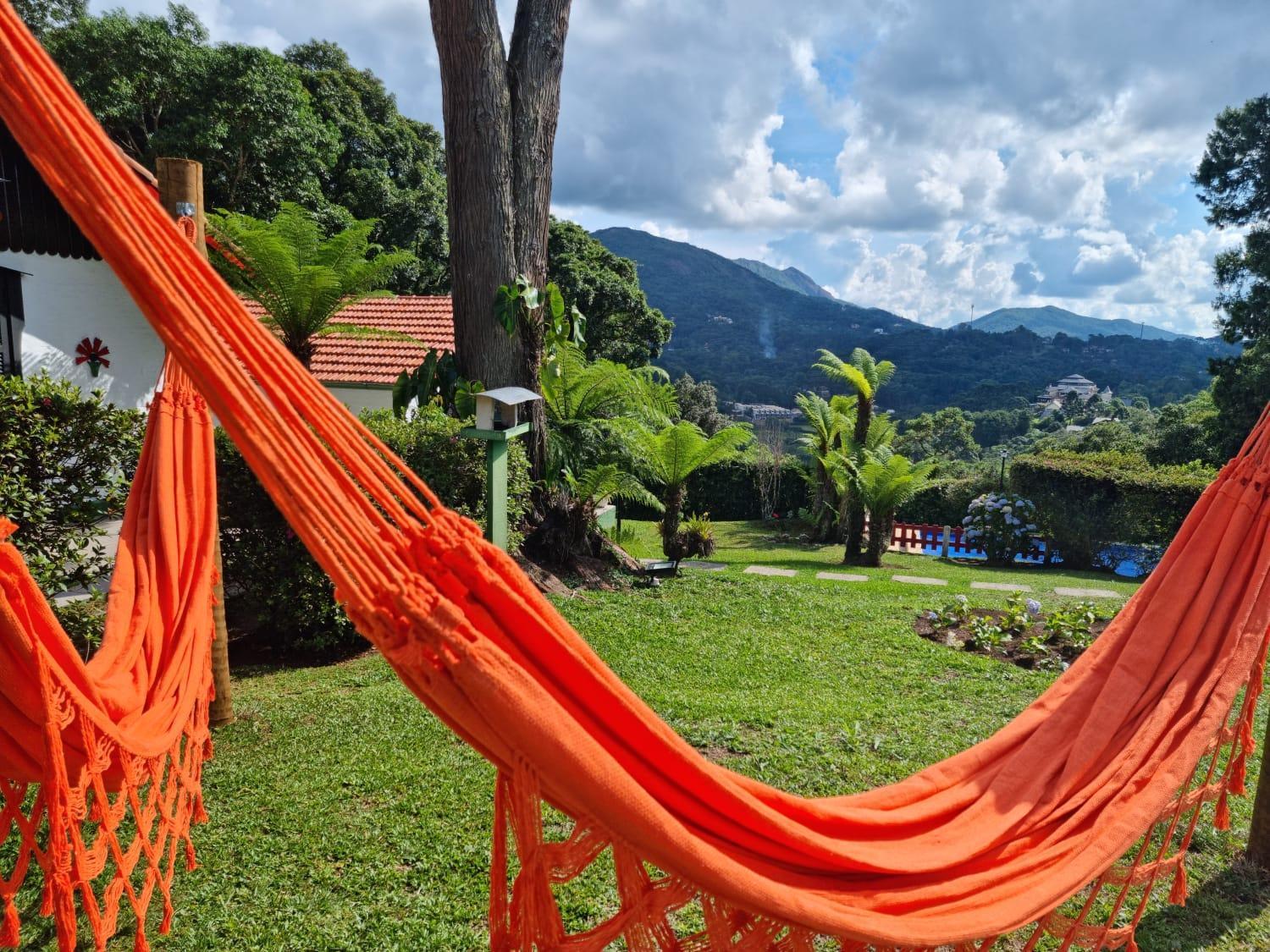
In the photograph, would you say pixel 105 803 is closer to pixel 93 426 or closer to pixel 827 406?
pixel 93 426

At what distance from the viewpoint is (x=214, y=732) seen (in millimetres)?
3291

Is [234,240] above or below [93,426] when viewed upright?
above

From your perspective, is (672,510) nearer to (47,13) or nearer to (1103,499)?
(1103,499)

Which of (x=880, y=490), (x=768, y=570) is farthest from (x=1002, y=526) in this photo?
(x=768, y=570)

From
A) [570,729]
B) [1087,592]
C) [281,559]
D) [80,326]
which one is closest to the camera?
[570,729]

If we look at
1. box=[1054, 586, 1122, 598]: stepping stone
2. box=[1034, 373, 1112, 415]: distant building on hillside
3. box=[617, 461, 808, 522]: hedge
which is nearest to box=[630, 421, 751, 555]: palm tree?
box=[1054, 586, 1122, 598]: stepping stone

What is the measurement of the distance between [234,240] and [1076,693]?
224 inches

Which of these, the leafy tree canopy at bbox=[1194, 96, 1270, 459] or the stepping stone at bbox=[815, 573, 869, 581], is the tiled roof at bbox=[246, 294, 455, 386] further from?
the leafy tree canopy at bbox=[1194, 96, 1270, 459]

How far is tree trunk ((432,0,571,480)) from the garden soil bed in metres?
3.07

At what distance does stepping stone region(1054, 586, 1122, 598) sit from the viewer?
6906 mm

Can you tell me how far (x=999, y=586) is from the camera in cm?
736

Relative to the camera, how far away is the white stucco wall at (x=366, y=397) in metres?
9.27

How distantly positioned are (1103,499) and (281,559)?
9.28m

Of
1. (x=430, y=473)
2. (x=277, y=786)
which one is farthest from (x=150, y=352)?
(x=277, y=786)
